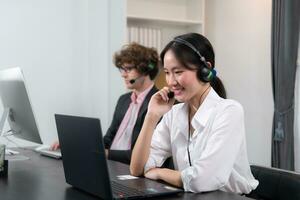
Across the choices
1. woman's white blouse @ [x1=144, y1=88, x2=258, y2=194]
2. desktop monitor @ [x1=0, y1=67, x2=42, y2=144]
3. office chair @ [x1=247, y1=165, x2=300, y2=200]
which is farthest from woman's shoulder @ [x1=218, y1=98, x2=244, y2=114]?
desktop monitor @ [x1=0, y1=67, x2=42, y2=144]

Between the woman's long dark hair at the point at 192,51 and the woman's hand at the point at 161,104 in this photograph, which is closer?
the woman's long dark hair at the point at 192,51

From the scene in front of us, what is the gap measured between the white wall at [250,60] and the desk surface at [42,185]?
200 centimetres

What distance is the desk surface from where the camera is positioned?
3.99 feet

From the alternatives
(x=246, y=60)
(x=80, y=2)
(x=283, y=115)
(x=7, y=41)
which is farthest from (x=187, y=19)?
(x=7, y=41)

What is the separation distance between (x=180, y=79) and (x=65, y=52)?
2042 millimetres

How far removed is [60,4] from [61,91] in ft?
2.28

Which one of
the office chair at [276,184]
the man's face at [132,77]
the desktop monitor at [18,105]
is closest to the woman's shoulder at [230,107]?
the office chair at [276,184]

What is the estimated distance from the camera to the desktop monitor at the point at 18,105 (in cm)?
192

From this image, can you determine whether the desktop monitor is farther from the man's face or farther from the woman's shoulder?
the woman's shoulder

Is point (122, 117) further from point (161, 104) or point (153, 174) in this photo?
point (153, 174)

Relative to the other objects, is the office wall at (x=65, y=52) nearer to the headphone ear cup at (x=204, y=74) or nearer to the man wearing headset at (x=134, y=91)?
the man wearing headset at (x=134, y=91)

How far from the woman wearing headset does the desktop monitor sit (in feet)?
2.08

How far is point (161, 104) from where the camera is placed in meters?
1.69

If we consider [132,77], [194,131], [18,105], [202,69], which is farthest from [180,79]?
[132,77]
